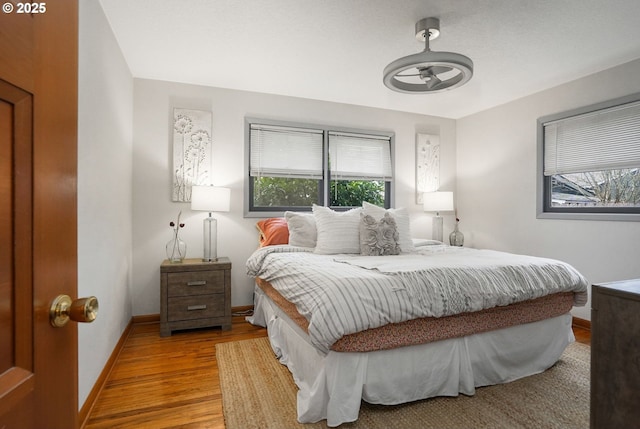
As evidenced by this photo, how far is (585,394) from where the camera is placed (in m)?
1.96

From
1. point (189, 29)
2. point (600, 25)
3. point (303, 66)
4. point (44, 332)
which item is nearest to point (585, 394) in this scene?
point (600, 25)

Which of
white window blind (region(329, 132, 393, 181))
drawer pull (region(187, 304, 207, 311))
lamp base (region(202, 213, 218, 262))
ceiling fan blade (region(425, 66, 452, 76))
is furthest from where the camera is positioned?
white window blind (region(329, 132, 393, 181))

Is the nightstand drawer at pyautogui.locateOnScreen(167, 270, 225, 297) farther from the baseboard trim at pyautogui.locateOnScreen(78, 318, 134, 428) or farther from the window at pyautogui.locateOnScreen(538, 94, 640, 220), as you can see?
the window at pyautogui.locateOnScreen(538, 94, 640, 220)

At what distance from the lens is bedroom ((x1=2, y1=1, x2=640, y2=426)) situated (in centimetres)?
195

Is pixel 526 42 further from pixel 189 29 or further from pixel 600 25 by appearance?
pixel 189 29

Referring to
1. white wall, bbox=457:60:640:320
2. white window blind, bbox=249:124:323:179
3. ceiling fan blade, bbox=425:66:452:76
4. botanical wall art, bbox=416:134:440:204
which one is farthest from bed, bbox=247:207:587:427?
botanical wall art, bbox=416:134:440:204

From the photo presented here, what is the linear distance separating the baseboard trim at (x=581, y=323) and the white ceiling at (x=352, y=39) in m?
2.37

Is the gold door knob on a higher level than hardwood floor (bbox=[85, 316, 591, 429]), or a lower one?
higher

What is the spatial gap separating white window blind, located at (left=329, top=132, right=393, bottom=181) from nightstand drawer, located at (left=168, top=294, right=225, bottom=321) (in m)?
1.98

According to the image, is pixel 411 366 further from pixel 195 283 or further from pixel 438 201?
pixel 438 201

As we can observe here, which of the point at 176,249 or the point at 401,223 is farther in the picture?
the point at 176,249

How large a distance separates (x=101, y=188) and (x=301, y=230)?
1.65 metres

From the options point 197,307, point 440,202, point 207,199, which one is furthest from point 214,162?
point 440,202

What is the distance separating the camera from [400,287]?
69.9 inches
